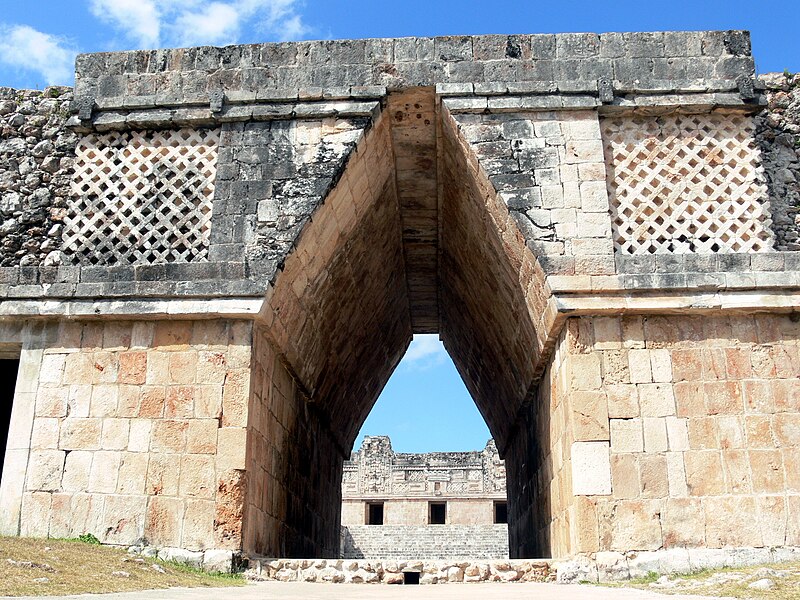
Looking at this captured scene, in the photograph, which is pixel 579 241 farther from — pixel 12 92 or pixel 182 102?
pixel 12 92

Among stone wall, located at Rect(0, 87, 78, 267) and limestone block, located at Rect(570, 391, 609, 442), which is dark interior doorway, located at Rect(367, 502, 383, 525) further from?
limestone block, located at Rect(570, 391, 609, 442)

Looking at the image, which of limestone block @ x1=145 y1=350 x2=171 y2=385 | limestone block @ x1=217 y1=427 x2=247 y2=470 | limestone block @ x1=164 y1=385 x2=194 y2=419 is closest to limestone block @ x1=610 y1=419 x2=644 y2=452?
limestone block @ x1=217 y1=427 x2=247 y2=470

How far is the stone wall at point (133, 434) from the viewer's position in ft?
23.5

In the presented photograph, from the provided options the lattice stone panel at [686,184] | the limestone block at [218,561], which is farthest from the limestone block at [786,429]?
the limestone block at [218,561]

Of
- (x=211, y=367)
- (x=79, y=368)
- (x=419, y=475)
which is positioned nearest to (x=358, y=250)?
(x=211, y=367)

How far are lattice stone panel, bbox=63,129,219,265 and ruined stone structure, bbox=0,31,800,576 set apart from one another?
1.1 inches

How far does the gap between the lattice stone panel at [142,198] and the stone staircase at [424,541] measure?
18.7 metres

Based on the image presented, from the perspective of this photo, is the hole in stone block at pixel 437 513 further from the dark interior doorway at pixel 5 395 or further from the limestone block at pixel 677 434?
the limestone block at pixel 677 434

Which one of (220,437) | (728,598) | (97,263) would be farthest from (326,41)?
(728,598)

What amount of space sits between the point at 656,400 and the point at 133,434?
4815 millimetres

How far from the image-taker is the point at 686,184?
8133mm

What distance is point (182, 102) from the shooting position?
8.58 meters

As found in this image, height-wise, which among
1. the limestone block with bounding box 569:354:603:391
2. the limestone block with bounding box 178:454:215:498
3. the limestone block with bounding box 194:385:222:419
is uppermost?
the limestone block with bounding box 569:354:603:391

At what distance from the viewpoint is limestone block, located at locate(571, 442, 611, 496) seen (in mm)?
7003
